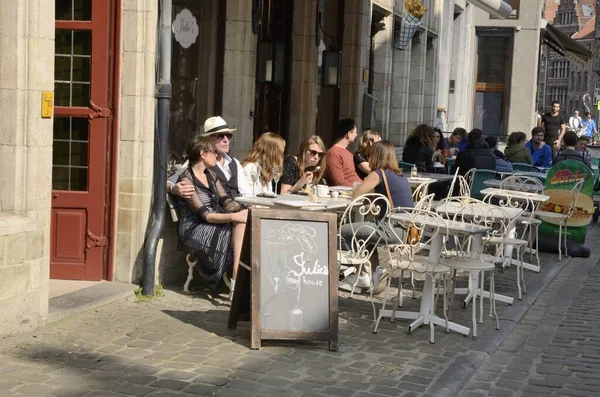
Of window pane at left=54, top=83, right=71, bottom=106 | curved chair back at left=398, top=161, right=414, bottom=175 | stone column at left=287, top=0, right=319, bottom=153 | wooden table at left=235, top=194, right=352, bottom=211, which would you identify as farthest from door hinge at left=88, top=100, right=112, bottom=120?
curved chair back at left=398, top=161, right=414, bottom=175

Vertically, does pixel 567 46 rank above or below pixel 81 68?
above

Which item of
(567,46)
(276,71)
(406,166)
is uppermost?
(567,46)

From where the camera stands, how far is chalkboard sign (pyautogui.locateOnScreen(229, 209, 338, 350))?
7.28m

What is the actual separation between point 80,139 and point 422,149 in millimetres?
6896

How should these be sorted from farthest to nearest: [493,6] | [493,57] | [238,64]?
[493,57]
[493,6]
[238,64]

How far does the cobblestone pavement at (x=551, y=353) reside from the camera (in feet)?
22.8

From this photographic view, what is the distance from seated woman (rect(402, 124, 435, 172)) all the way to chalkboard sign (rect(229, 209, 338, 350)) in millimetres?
7608

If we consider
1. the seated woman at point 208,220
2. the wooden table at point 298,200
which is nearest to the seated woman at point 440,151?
the wooden table at point 298,200

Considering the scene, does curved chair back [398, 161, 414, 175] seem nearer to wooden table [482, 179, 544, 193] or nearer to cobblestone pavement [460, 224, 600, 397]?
wooden table [482, 179, 544, 193]

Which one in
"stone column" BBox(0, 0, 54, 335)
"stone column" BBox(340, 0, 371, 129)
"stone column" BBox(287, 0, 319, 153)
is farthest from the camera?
"stone column" BBox(340, 0, 371, 129)

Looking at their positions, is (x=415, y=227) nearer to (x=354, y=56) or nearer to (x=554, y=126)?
(x=354, y=56)

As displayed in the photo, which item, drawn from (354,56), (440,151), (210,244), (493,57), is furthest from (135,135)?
(493,57)

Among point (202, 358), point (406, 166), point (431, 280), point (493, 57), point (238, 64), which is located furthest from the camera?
point (493, 57)

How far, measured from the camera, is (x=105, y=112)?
29.2 feet
